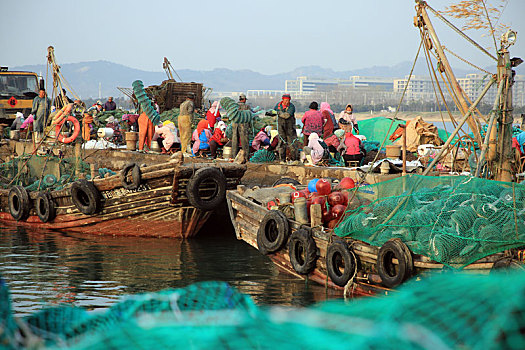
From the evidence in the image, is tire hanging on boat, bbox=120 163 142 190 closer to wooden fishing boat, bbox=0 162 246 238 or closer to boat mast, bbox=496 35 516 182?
wooden fishing boat, bbox=0 162 246 238

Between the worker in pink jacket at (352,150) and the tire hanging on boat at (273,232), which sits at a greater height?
the worker in pink jacket at (352,150)

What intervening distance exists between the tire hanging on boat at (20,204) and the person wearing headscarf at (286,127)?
6.18 meters

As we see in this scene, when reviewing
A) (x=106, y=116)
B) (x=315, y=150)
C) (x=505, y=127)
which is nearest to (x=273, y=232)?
(x=505, y=127)

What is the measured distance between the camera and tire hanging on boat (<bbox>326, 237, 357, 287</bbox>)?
8172mm

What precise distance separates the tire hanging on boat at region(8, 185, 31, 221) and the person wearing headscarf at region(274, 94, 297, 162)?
6.18m

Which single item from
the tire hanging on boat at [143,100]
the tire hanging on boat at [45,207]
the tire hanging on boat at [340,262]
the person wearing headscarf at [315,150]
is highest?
the tire hanging on boat at [143,100]

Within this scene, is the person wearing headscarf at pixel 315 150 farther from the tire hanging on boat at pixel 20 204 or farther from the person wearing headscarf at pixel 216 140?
the tire hanging on boat at pixel 20 204

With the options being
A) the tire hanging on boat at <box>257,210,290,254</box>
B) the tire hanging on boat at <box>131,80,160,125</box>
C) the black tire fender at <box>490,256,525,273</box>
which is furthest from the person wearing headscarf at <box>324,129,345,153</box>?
the black tire fender at <box>490,256,525,273</box>

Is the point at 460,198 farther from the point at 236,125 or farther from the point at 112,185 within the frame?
the point at 236,125

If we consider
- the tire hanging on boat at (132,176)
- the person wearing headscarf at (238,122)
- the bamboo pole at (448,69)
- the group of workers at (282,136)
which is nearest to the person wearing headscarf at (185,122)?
the group of workers at (282,136)

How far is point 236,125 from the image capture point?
1639cm

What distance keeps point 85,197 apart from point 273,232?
5766 mm

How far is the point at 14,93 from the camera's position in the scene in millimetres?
26688

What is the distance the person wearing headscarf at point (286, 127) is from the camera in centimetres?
1570
